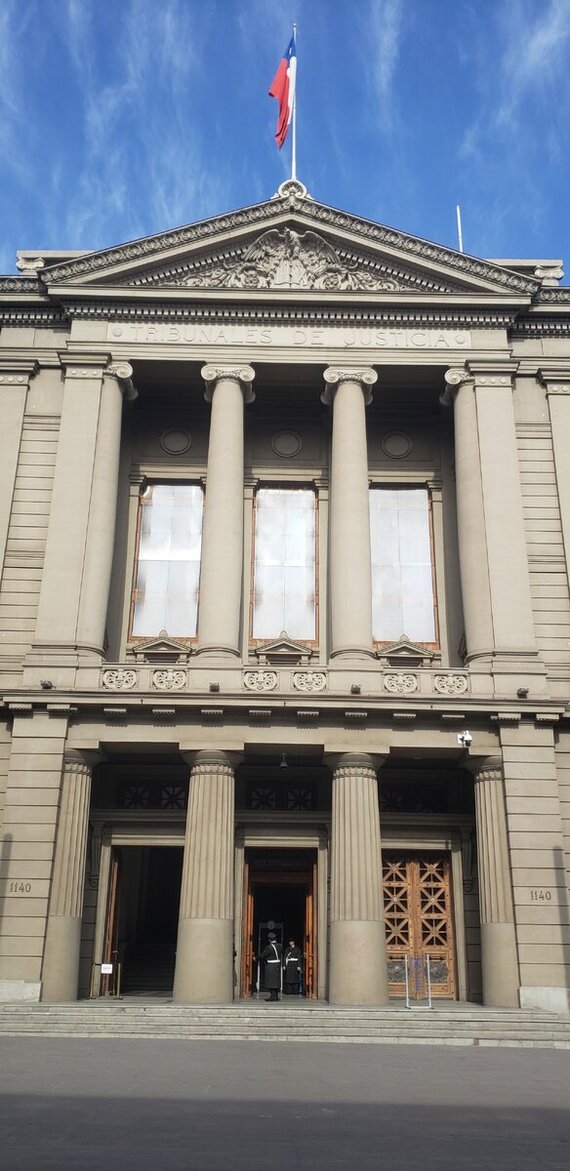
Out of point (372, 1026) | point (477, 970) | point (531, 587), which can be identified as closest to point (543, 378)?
point (531, 587)

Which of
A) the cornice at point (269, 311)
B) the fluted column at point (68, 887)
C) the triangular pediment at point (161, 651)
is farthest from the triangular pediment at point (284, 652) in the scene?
the cornice at point (269, 311)

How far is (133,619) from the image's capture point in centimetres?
2694

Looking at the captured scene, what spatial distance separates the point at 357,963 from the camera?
2095cm

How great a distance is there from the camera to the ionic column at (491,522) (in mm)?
24125

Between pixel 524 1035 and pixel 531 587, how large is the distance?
11895 millimetres

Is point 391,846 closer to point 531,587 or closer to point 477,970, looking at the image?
point 477,970

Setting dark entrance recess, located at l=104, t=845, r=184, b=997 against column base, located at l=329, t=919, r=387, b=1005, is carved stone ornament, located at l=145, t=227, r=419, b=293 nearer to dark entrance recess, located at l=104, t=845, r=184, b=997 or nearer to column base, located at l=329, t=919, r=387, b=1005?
dark entrance recess, located at l=104, t=845, r=184, b=997

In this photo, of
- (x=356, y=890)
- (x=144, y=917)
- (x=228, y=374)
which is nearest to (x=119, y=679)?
(x=356, y=890)

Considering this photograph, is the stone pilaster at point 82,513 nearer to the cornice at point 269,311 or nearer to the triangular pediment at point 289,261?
the cornice at point 269,311

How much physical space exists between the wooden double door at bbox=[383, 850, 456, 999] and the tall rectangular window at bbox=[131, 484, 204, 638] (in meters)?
8.69

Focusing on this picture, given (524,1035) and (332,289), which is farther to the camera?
(332,289)

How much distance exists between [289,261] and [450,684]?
44.6ft

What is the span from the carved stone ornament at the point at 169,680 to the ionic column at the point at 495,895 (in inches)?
304

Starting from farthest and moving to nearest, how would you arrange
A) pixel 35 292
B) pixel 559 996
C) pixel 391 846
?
pixel 35 292 → pixel 391 846 → pixel 559 996
